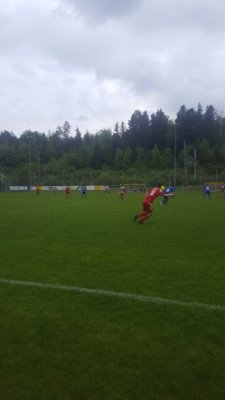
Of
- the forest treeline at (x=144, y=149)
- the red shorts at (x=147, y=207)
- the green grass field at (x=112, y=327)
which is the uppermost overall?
the forest treeline at (x=144, y=149)

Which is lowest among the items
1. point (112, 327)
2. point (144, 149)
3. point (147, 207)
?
point (112, 327)

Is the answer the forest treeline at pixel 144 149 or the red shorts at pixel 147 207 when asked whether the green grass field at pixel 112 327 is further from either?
the forest treeline at pixel 144 149

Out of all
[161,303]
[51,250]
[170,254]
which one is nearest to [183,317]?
[161,303]

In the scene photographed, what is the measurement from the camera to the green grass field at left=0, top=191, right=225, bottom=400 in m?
3.46

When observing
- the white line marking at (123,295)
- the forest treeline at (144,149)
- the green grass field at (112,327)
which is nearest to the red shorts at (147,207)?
the green grass field at (112,327)

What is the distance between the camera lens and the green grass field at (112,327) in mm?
3461

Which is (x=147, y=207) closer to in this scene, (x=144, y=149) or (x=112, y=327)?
(x=112, y=327)

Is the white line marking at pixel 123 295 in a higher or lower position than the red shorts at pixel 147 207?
lower

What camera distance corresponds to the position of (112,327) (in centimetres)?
468

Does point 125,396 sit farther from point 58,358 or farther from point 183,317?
point 183,317

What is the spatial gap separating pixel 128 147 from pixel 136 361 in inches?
4821

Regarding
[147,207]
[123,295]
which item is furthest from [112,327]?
[147,207]

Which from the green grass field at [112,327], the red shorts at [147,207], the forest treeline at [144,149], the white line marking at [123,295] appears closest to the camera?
the green grass field at [112,327]

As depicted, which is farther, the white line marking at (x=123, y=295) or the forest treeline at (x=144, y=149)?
the forest treeline at (x=144, y=149)
